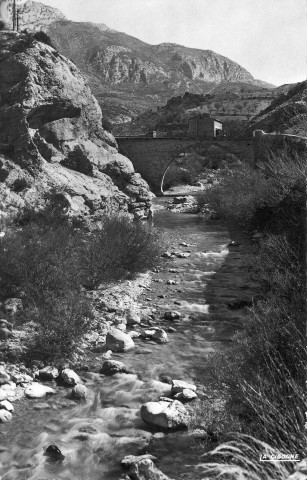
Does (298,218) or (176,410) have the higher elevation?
(298,218)

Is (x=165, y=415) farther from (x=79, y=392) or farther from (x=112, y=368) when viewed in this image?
(x=112, y=368)

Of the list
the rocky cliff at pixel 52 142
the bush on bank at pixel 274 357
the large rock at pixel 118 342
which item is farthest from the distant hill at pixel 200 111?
the large rock at pixel 118 342

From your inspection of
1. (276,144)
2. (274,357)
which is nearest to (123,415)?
(274,357)

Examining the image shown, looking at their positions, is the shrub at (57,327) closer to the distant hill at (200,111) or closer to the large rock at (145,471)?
the large rock at (145,471)

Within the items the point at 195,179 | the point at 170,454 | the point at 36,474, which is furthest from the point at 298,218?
the point at 195,179

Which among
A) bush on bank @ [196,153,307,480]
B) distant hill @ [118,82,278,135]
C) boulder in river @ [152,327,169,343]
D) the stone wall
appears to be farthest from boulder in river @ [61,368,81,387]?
distant hill @ [118,82,278,135]

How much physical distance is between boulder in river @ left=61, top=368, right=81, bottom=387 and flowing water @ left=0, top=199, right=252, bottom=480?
0.73ft

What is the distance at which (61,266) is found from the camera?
14016 mm

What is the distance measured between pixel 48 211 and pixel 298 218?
370 inches

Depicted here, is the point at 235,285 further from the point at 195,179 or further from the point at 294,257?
the point at 195,179

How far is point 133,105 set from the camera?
143125 mm

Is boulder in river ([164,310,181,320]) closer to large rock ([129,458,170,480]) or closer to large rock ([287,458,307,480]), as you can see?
large rock ([129,458,170,480])

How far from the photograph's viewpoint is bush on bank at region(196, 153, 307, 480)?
17.0 feet

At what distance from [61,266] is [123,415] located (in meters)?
6.09
